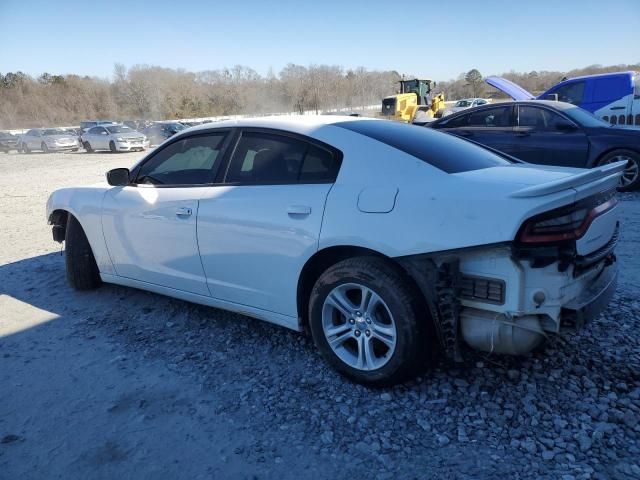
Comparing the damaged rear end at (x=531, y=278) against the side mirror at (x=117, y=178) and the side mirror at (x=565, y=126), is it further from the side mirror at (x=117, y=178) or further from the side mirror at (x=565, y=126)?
the side mirror at (x=565, y=126)

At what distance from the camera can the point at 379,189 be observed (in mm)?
2707

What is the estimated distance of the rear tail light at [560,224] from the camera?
2279 millimetres

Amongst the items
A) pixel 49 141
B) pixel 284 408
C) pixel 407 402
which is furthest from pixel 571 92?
pixel 49 141

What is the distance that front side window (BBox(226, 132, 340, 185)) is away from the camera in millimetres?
3002

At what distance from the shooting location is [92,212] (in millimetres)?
4277

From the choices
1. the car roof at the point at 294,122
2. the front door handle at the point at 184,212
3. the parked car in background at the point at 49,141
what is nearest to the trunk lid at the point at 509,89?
the car roof at the point at 294,122

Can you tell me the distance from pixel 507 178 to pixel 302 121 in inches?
54.9

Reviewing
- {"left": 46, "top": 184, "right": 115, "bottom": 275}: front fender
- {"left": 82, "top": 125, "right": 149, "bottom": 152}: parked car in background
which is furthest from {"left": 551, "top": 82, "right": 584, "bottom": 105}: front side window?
{"left": 82, "top": 125, "right": 149, "bottom": 152}: parked car in background

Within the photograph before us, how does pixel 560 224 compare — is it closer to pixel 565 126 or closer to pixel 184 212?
pixel 184 212

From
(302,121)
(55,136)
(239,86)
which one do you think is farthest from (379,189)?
(239,86)

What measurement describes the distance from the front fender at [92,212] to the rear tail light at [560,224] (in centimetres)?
343

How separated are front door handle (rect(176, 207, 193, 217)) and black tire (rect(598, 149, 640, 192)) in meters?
6.70

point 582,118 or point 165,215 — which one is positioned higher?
point 582,118

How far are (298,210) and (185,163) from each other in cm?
136
